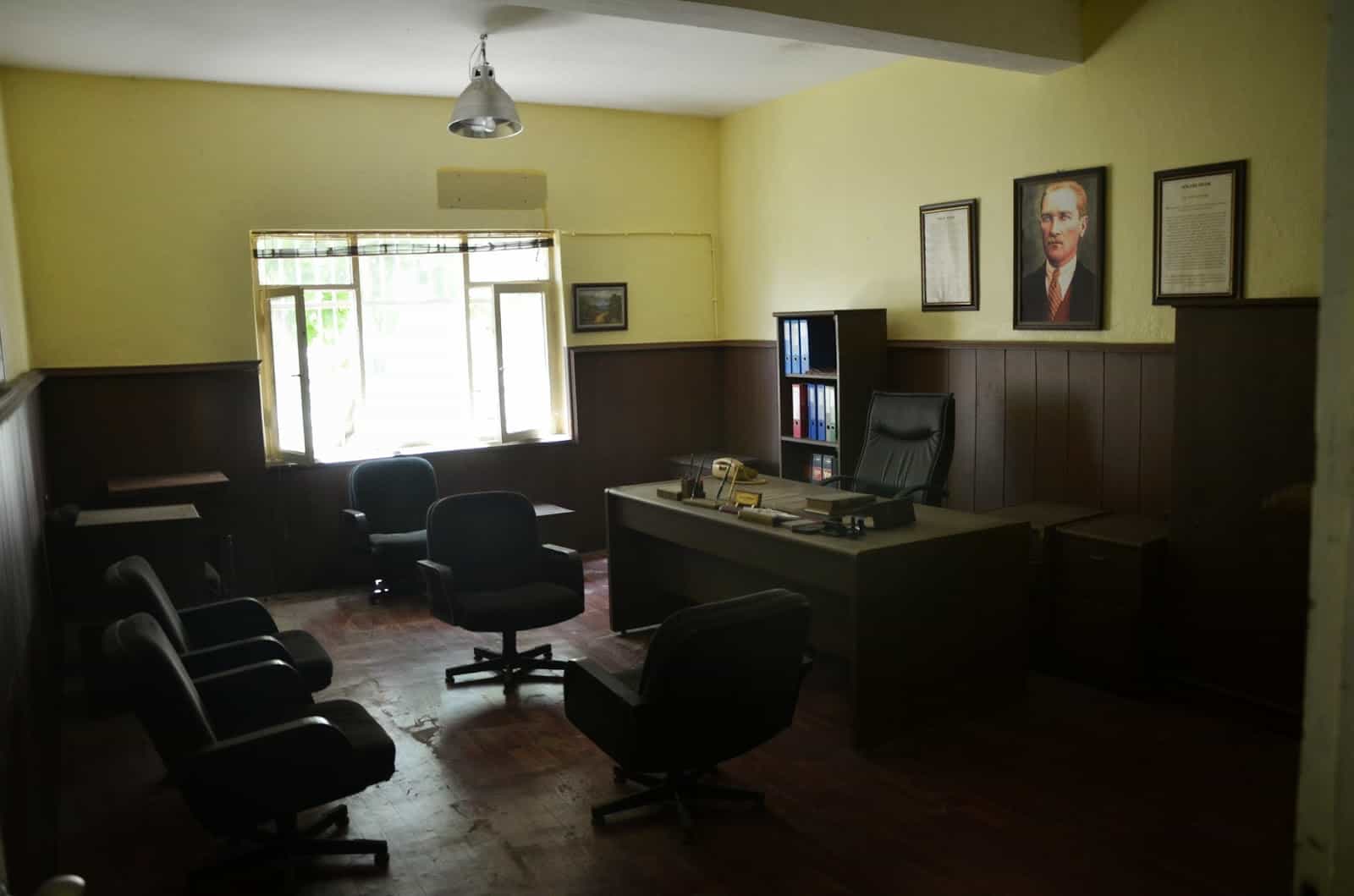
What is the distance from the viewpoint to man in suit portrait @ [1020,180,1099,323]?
5305 millimetres

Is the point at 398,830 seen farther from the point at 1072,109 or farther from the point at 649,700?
the point at 1072,109

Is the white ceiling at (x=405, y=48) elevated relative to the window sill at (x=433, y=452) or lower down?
elevated

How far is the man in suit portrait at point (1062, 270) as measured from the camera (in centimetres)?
530

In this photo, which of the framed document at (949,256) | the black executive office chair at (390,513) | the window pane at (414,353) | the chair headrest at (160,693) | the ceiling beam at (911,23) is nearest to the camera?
the chair headrest at (160,693)

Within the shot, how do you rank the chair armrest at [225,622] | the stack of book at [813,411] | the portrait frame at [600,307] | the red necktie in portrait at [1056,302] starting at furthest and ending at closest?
the portrait frame at [600,307]
the stack of book at [813,411]
the red necktie in portrait at [1056,302]
the chair armrest at [225,622]

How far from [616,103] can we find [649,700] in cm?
539

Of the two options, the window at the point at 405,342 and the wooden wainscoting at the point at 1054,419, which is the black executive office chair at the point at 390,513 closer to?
the window at the point at 405,342

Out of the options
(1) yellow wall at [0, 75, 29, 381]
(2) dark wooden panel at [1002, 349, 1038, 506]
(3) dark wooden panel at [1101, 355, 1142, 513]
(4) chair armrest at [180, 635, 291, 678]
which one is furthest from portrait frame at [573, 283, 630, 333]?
(4) chair armrest at [180, 635, 291, 678]

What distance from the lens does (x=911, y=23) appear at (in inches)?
184

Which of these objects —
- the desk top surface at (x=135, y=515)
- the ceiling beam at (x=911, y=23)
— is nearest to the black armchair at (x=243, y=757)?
the desk top surface at (x=135, y=515)

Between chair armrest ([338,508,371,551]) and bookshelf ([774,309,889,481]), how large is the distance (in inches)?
Result: 109

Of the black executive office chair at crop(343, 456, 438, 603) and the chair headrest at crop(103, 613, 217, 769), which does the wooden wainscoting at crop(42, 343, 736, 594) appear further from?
the chair headrest at crop(103, 613, 217, 769)

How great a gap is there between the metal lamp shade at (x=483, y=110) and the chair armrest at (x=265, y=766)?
3399 mm

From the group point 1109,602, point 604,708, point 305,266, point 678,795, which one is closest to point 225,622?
point 604,708
